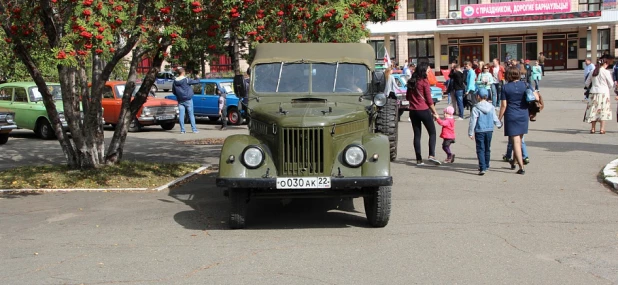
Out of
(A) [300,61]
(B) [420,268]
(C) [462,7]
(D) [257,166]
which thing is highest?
(C) [462,7]

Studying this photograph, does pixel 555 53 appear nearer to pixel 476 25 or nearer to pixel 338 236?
pixel 476 25

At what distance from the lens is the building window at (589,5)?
183 feet

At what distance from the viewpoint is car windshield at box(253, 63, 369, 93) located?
992 cm

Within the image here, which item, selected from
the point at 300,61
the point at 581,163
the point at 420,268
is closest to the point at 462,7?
the point at 581,163

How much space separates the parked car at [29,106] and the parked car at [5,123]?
3.05 feet

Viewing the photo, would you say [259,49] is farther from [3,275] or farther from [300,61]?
[3,275]

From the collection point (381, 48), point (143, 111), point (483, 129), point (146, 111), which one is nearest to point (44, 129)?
point (143, 111)

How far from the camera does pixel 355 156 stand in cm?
820

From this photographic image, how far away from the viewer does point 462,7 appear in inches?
2131

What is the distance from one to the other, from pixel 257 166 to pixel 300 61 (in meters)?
→ 2.48

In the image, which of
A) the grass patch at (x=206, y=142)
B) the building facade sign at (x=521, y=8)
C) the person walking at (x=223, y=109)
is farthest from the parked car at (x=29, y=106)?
the building facade sign at (x=521, y=8)

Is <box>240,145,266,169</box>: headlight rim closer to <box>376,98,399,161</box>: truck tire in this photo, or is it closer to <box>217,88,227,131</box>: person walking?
<box>376,98,399,161</box>: truck tire

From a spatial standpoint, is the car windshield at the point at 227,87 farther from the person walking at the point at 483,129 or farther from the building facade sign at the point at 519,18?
the building facade sign at the point at 519,18

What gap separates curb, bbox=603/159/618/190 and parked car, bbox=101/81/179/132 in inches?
548
